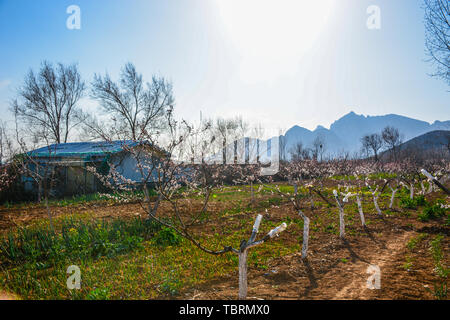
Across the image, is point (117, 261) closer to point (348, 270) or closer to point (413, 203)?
point (348, 270)

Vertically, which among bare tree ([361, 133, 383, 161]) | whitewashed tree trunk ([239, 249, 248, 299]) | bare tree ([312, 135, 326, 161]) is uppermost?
bare tree ([361, 133, 383, 161])

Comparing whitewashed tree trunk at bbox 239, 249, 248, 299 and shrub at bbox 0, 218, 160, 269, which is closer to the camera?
whitewashed tree trunk at bbox 239, 249, 248, 299

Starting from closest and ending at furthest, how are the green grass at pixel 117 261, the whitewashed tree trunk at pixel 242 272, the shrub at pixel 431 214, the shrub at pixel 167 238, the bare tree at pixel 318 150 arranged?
1. the whitewashed tree trunk at pixel 242 272
2. the green grass at pixel 117 261
3. the shrub at pixel 167 238
4. the shrub at pixel 431 214
5. the bare tree at pixel 318 150

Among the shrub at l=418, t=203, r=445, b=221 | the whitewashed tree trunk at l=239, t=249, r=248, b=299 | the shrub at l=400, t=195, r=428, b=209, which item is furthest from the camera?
the shrub at l=400, t=195, r=428, b=209

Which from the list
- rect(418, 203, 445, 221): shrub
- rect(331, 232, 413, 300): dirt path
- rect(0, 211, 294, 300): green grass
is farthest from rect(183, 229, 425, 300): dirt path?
rect(418, 203, 445, 221): shrub

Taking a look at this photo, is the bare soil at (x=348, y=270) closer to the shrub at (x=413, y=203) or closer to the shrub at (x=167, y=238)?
the shrub at (x=167, y=238)

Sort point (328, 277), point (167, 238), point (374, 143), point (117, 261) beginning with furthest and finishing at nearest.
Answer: point (374, 143) < point (167, 238) < point (117, 261) < point (328, 277)

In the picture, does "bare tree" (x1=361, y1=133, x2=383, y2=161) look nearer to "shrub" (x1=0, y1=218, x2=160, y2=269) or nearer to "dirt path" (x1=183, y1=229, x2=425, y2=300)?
"dirt path" (x1=183, y1=229, x2=425, y2=300)

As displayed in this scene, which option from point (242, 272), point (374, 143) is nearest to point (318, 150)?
point (242, 272)

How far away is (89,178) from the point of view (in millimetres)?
17938

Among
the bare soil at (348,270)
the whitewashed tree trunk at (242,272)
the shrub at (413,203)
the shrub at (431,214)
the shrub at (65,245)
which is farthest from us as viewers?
the shrub at (413,203)

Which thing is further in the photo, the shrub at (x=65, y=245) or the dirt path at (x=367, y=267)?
the shrub at (x=65, y=245)

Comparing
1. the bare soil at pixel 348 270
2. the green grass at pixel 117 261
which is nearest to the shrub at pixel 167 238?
the green grass at pixel 117 261
